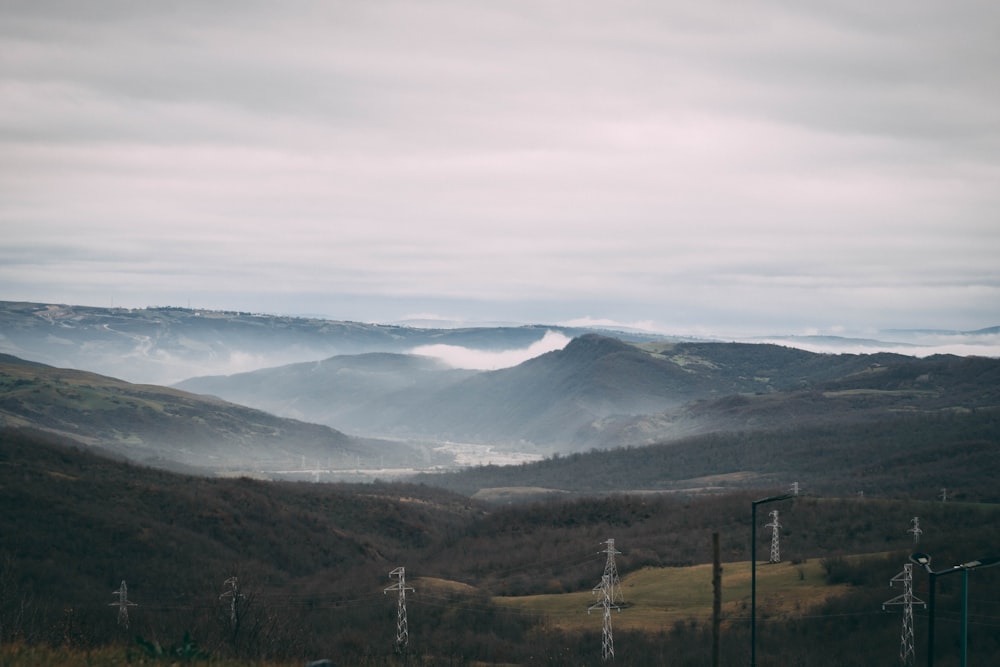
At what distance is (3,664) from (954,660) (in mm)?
47926

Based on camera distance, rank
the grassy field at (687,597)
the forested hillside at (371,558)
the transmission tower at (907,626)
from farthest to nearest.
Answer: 1. the grassy field at (687,597)
2. the forested hillside at (371,558)
3. the transmission tower at (907,626)

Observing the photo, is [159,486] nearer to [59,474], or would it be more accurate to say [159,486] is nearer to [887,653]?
[59,474]

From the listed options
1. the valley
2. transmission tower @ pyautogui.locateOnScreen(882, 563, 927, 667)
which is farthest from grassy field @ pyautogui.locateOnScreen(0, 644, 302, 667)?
transmission tower @ pyautogui.locateOnScreen(882, 563, 927, 667)

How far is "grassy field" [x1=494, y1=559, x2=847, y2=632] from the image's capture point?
6788 cm

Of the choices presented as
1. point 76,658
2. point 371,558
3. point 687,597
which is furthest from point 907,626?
point 371,558

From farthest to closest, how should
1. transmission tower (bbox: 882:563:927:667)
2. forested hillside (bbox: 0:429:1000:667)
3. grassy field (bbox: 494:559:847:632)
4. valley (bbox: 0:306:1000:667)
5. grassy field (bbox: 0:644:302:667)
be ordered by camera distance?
1. grassy field (bbox: 494:559:847:632)
2. forested hillside (bbox: 0:429:1000:667)
3. valley (bbox: 0:306:1000:667)
4. transmission tower (bbox: 882:563:927:667)
5. grassy field (bbox: 0:644:302:667)

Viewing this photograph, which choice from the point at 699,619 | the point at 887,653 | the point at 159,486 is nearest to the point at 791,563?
the point at 699,619

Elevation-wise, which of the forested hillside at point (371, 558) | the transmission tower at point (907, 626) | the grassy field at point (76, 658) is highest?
the grassy field at point (76, 658)

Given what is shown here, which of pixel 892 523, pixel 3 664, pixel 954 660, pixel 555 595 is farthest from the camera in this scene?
pixel 892 523

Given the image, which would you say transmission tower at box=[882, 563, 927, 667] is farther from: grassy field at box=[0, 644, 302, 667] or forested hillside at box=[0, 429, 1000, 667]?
grassy field at box=[0, 644, 302, 667]

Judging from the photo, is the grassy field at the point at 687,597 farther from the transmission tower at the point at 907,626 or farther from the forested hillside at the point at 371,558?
the transmission tower at the point at 907,626

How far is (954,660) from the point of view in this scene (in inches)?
2092

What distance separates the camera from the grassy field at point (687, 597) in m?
67.9

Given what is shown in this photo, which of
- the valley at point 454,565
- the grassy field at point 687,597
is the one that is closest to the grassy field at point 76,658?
the valley at point 454,565
